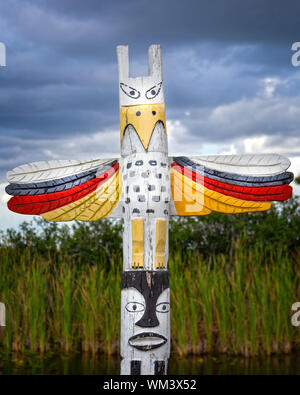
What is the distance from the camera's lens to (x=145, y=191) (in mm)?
3936

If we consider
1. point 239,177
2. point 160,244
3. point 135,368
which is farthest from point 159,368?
point 239,177

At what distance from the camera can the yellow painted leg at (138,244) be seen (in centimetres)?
389

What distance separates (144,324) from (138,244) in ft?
2.00

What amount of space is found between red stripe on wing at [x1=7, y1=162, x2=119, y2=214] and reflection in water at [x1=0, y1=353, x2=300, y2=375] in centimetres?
264

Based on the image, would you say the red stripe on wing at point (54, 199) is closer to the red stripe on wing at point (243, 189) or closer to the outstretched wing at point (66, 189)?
the outstretched wing at point (66, 189)

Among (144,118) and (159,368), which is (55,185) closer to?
(144,118)

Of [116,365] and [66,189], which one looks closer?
[66,189]

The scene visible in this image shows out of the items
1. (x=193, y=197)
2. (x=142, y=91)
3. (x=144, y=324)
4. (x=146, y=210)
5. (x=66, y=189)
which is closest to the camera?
(x=144, y=324)

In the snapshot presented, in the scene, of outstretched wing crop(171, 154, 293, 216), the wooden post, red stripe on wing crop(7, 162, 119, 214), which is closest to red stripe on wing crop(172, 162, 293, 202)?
outstretched wing crop(171, 154, 293, 216)

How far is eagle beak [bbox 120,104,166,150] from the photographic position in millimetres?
4012

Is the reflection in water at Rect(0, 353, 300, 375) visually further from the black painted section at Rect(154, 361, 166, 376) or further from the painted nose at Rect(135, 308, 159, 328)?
the painted nose at Rect(135, 308, 159, 328)

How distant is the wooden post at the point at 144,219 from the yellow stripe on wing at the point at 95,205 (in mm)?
181

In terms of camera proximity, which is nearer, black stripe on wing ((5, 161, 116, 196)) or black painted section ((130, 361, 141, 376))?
black painted section ((130, 361, 141, 376))
